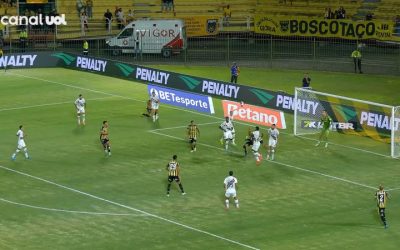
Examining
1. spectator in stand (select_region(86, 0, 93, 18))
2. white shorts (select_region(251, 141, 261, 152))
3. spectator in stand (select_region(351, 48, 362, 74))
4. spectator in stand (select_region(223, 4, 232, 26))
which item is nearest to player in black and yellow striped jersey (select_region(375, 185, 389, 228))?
white shorts (select_region(251, 141, 261, 152))

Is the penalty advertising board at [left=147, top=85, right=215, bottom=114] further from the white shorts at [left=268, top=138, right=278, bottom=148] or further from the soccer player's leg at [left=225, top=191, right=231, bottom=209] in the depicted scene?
the soccer player's leg at [left=225, top=191, right=231, bottom=209]

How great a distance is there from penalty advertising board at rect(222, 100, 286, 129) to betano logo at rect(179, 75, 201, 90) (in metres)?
7.75

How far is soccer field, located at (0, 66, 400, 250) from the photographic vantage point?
38.4 meters

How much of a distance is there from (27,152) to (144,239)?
604 inches

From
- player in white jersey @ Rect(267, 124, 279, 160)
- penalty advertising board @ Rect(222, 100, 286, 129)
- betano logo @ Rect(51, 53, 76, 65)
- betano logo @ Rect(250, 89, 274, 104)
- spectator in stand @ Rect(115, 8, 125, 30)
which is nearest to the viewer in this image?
player in white jersey @ Rect(267, 124, 279, 160)

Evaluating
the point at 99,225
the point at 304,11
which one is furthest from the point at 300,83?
the point at 99,225

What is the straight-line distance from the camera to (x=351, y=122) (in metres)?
55.4

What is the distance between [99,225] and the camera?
3981cm

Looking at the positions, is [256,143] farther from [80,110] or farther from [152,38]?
[152,38]

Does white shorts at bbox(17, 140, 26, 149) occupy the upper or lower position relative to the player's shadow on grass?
upper

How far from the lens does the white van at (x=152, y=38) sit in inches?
3214

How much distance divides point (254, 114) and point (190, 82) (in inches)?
365

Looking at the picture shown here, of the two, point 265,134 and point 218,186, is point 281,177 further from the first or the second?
point 265,134

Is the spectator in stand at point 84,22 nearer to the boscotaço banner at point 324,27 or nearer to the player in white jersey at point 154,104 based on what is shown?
the boscotaço banner at point 324,27
